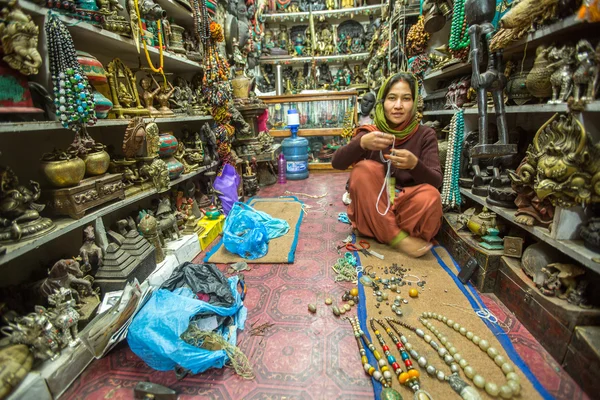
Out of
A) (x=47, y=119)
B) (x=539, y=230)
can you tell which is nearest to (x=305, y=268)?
(x=539, y=230)

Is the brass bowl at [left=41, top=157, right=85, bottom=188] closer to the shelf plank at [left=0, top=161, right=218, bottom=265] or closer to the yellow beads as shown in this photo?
the shelf plank at [left=0, top=161, right=218, bottom=265]

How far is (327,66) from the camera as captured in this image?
6504 mm

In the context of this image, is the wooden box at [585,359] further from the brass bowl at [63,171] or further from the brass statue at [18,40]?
the brass statue at [18,40]

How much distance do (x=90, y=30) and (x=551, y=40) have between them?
2960mm

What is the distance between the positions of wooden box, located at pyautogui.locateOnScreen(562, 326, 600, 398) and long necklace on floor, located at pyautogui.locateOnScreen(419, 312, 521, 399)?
0.24 meters

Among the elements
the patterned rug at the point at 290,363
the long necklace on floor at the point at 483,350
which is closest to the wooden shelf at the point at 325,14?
the patterned rug at the point at 290,363

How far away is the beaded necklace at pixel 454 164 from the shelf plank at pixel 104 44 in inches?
109

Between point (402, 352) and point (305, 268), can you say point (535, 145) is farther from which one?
point (305, 268)

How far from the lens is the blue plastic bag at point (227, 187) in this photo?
3502mm

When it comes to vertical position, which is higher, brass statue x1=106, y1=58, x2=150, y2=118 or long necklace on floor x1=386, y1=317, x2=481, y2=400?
brass statue x1=106, y1=58, x2=150, y2=118

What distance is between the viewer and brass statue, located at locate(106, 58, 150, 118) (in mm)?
2197

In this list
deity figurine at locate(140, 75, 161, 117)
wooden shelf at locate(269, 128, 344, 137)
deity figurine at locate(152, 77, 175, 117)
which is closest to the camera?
deity figurine at locate(140, 75, 161, 117)

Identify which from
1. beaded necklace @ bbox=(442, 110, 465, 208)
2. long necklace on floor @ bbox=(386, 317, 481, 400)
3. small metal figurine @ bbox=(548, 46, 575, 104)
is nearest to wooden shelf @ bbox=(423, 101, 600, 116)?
small metal figurine @ bbox=(548, 46, 575, 104)

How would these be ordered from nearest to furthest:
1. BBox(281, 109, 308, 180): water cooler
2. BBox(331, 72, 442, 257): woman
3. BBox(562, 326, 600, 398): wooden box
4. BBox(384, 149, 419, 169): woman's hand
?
BBox(562, 326, 600, 398): wooden box
BBox(384, 149, 419, 169): woman's hand
BBox(331, 72, 442, 257): woman
BBox(281, 109, 308, 180): water cooler
